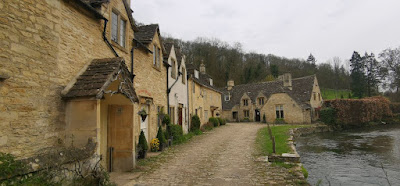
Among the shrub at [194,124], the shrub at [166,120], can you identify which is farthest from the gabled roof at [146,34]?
the shrub at [194,124]

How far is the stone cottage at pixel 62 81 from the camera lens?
4496 millimetres

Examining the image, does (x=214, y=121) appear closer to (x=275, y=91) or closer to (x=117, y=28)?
(x=275, y=91)

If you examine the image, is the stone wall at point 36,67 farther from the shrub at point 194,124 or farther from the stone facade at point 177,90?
the shrub at point 194,124

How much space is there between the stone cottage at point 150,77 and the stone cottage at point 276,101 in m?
24.7

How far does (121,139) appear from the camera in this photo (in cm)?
778

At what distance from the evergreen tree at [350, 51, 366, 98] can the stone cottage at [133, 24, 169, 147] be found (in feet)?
174

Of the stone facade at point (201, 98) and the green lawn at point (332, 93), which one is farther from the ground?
the green lawn at point (332, 93)

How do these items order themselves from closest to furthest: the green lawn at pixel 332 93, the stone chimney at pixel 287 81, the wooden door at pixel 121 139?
the wooden door at pixel 121 139 < the stone chimney at pixel 287 81 < the green lawn at pixel 332 93

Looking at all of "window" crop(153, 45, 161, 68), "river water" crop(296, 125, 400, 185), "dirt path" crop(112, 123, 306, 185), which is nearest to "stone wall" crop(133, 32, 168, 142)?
"window" crop(153, 45, 161, 68)

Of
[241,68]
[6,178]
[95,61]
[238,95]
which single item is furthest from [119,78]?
[241,68]

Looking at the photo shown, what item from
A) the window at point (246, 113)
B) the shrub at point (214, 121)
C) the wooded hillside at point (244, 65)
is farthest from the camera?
the wooded hillside at point (244, 65)

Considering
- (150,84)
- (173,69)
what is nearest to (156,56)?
(150,84)

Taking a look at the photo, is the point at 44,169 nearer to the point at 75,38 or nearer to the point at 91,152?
the point at 91,152

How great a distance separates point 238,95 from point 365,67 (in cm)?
3538
